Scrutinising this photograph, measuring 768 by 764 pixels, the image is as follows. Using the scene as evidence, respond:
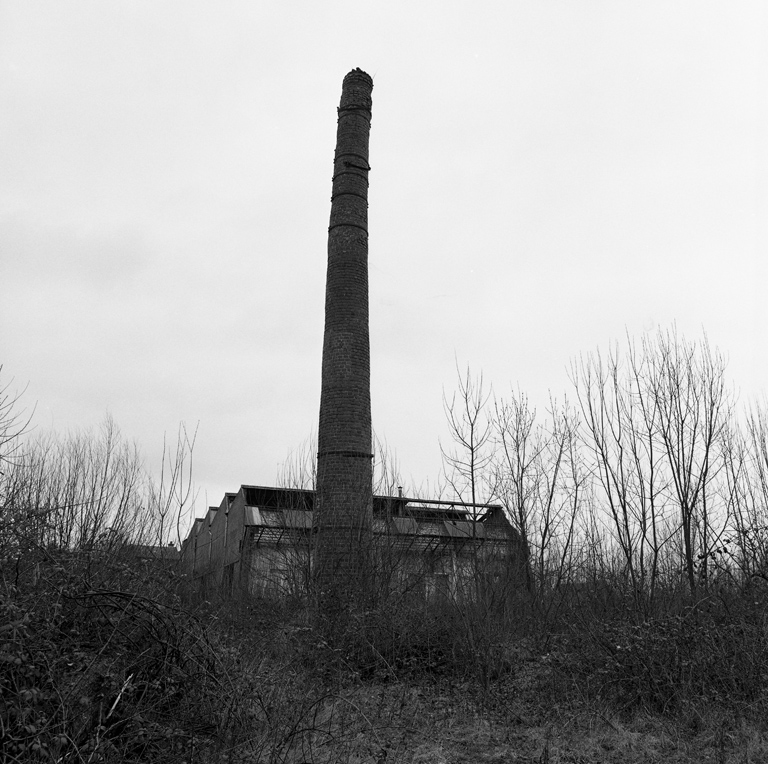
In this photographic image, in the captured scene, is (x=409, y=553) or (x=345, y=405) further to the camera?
(x=409, y=553)

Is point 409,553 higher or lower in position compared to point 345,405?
lower

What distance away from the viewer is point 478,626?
7969mm

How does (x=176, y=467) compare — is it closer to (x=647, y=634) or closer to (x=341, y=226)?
(x=341, y=226)

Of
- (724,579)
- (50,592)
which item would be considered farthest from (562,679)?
(50,592)

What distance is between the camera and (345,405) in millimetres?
9328

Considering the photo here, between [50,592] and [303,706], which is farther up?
[50,592]

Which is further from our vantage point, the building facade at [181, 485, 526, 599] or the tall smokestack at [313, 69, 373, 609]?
the building facade at [181, 485, 526, 599]

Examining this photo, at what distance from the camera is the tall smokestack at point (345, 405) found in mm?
9047

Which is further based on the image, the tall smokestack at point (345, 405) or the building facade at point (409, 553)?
the building facade at point (409, 553)

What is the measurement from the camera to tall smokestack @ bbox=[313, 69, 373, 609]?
905 centimetres

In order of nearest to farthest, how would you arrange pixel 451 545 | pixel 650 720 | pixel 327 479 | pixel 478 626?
1. pixel 650 720
2. pixel 478 626
3. pixel 327 479
4. pixel 451 545

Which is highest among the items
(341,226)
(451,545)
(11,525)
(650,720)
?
(341,226)

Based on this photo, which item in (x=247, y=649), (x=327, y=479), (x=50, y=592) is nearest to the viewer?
(x=50, y=592)

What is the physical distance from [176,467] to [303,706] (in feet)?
15.8
